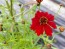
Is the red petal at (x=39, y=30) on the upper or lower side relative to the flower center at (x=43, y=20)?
lower

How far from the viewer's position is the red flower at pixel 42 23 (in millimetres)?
843

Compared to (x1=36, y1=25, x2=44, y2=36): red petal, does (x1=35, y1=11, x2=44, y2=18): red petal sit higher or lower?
higher

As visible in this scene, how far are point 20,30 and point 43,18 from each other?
0.84 feet

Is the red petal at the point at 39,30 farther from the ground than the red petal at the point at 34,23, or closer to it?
closer to it

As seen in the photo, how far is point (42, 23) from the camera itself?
89 cm

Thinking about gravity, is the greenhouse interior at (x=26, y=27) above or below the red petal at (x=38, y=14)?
below

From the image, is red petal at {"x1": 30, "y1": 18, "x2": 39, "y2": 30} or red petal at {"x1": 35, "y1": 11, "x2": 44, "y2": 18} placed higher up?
red petal at {"x1": 35, "y1": 11, "x2": 44, "y2": 18}

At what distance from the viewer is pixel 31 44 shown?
1.06 metres

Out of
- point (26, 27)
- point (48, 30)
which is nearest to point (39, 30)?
point (48, 30)

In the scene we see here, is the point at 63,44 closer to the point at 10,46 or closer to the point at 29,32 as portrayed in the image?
the point at 29,32

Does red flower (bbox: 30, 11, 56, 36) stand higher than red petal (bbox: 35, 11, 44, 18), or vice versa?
red petal (bbox: 35, 11, 44, 18)

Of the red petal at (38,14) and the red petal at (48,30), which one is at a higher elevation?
the red petal at (38,14)

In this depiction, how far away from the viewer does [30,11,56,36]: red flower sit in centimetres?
84

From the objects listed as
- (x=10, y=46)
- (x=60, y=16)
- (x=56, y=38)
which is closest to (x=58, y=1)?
(x=60, y=16)
